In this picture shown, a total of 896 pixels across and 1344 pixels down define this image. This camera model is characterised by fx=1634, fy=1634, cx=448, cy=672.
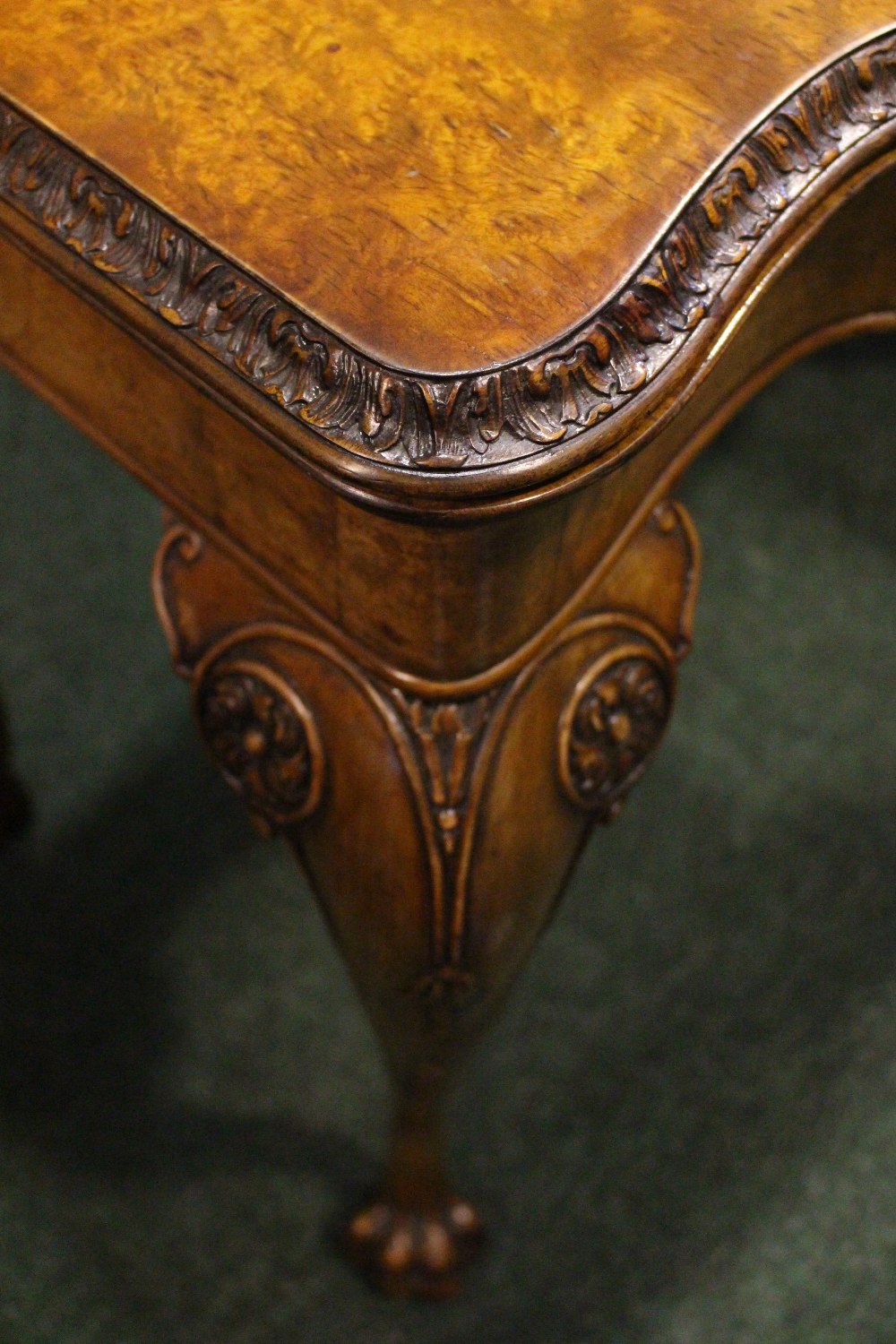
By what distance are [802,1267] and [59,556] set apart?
767mm

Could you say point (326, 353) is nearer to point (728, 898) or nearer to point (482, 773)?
point (482, 773)

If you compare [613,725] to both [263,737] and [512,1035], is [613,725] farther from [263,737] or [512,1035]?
[512,1035]

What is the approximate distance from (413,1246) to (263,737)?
1.29 ft

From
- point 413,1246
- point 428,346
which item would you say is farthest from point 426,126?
point 413,1246

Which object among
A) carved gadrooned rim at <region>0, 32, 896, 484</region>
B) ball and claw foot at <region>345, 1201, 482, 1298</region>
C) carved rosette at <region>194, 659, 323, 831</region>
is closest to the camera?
carved gadrooned rim at <region>0, 32, 896, 484</region>

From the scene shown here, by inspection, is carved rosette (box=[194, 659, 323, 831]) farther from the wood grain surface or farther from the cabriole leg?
the wood grain surface

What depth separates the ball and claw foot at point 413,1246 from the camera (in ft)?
3.01

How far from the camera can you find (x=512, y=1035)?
3.44ft

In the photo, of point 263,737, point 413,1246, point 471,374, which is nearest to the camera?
point 471,374

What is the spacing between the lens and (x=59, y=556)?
1308 mm

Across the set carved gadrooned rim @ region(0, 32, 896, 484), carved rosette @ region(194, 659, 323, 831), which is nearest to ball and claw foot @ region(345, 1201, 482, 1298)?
carved rosette @ region(194, 659, 323, 831)

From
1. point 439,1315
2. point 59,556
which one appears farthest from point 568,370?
point 59,556

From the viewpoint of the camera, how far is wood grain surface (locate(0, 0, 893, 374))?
0.56m

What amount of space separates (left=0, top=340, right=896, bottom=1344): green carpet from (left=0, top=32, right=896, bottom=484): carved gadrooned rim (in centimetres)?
58
